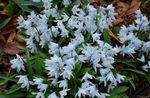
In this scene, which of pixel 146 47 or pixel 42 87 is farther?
pixel 146 47

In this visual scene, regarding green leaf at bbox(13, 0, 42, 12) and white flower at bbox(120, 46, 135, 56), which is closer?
white flower at bbox(120, 46, 135, 56)

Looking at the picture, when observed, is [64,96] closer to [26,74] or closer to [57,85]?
[57,85]

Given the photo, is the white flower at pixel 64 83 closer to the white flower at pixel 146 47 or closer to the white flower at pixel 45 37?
the white flower at pixel 45 37

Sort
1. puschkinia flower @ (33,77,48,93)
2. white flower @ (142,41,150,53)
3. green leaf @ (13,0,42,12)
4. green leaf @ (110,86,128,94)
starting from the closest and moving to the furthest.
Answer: puschkinia flower @ (33,77,48,93) → green leaf @ (110,86,128,94) → white flower @ (142,41,150,53) → green leaf @ (13,0,42,12)

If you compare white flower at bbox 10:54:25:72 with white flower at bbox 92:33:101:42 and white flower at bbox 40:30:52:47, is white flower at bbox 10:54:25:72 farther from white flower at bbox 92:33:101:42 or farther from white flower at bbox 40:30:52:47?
white flower at bbox 92:33:101:42

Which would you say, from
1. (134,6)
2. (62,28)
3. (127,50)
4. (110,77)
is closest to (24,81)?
(62,28)

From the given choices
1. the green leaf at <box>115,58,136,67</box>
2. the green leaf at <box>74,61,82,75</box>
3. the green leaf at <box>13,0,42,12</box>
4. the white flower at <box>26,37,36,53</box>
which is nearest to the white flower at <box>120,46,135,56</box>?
the green leaf at <box>115,58,136,67</box>

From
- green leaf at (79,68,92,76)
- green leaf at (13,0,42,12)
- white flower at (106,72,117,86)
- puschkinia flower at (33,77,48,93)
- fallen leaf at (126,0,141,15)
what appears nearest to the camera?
puschkinia flower at (33,77,48,93)

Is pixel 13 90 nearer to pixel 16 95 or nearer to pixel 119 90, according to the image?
pixel 16 95

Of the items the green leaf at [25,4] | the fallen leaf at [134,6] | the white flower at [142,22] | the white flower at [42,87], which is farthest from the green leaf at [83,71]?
the fallen leaf at [134,6]
